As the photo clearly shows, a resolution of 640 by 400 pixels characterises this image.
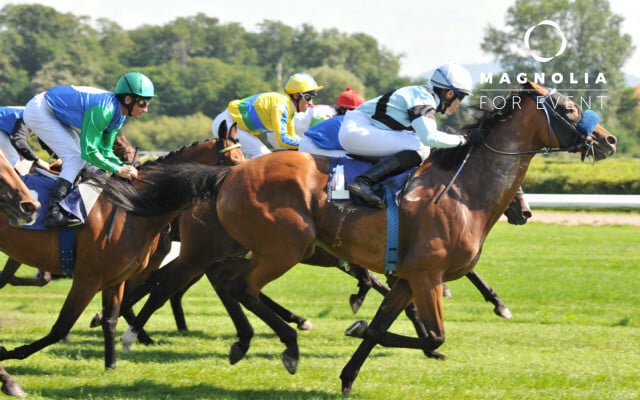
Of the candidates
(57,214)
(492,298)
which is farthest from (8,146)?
(492,298)

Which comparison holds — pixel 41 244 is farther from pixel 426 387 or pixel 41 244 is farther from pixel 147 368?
pixel 426 387

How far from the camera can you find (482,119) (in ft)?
22.2

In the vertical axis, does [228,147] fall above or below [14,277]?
above

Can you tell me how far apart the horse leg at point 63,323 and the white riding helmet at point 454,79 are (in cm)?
268

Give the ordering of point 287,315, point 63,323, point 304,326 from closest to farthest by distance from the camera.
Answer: point 63,323, point 287,315, point 304,326

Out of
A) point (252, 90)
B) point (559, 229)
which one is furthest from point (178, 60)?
point (559, 229)

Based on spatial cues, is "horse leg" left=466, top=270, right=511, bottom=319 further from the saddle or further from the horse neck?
the saddle

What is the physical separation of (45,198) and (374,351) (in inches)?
111

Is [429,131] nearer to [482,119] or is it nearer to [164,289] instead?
[482,119]

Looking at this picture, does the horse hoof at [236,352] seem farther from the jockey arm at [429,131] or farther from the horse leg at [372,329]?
the jockey arm at [429,131]

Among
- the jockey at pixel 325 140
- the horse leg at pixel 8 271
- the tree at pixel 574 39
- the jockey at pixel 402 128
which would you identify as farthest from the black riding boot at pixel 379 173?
the tree at pixel 574 39

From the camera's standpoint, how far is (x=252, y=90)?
84000 millimetres

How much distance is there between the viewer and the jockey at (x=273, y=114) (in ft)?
27.6

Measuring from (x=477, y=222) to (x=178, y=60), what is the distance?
109421 mm
